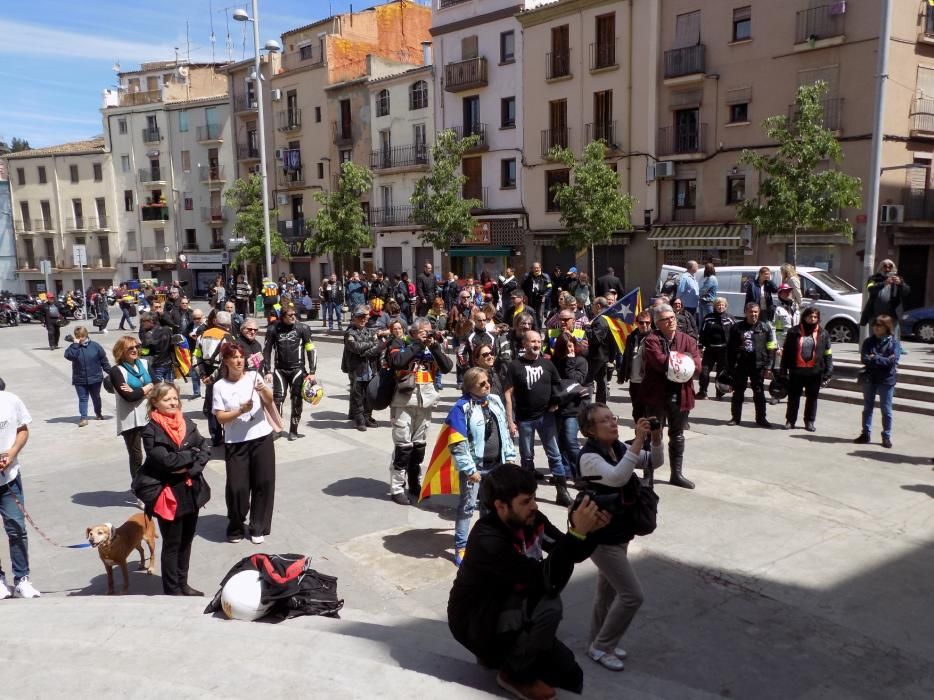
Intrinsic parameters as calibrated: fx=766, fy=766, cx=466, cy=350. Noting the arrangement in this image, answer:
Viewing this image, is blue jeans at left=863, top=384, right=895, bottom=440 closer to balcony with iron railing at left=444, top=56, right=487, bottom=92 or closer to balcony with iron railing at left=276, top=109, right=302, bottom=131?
balcony with iron railing at left=444, top=56, right=487, bottom=92

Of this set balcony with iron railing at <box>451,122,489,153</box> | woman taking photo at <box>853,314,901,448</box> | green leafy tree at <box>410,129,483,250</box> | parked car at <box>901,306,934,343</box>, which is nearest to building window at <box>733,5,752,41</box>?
green leafy tree at <box>410,129,483,250</box>

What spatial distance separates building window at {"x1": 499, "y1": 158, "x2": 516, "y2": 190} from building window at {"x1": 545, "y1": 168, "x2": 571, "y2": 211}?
199 centimetres

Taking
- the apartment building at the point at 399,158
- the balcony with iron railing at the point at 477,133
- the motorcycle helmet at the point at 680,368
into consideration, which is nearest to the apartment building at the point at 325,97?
the apartment building at the point at 399,158

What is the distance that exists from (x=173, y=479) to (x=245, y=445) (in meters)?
1.17

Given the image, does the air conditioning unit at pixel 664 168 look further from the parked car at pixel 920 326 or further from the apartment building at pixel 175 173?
the apartment building at pixel 175 173

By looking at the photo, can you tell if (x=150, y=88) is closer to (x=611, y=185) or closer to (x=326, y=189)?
(x=326, y=189)

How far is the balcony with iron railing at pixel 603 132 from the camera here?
97.9ft

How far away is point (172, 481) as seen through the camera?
541 centimetres

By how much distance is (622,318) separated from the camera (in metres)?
10.9

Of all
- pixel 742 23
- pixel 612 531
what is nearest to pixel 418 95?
pixel 742 23

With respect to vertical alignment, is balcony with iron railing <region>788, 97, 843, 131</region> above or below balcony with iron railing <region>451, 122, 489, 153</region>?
below

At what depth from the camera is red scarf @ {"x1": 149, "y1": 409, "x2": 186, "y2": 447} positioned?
5.42 m

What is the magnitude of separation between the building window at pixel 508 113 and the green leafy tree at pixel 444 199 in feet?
14.9

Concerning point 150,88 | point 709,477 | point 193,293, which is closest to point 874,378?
point 709,477
